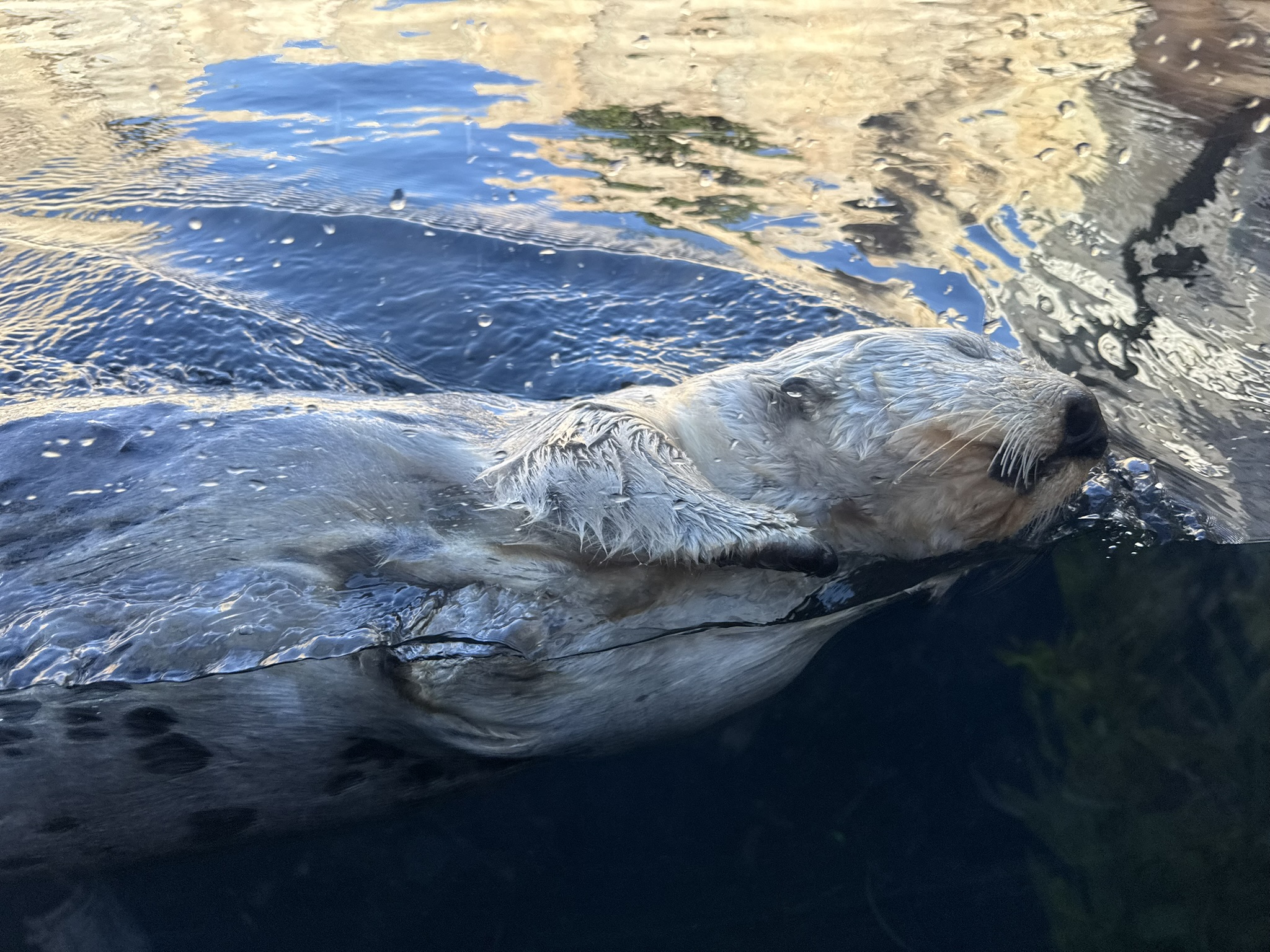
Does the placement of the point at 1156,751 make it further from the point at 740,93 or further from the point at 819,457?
the point at 740,93

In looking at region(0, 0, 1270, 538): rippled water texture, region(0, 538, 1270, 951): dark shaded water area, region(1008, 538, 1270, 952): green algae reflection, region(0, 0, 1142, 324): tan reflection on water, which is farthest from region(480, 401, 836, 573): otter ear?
region(0, 0, 1142, 324): tan reflection on water

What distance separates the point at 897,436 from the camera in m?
3.05

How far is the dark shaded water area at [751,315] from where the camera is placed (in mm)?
2350

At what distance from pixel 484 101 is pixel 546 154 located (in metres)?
0.89

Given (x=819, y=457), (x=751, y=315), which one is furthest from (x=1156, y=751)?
(x=751, y=315)

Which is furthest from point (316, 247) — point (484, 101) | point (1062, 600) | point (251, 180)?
point (1062, 600)

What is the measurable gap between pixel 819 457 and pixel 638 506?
66 cm

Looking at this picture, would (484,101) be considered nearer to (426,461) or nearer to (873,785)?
(426,461)

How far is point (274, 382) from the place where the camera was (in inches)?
169

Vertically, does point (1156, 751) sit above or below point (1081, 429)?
below

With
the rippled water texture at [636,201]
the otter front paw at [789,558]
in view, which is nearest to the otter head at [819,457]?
the otter front paw at [789,558]

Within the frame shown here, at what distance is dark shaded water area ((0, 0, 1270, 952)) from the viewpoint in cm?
235

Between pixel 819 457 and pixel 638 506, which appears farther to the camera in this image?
pixel 819 457

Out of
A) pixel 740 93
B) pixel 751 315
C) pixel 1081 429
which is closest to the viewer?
pixel 1081 429
